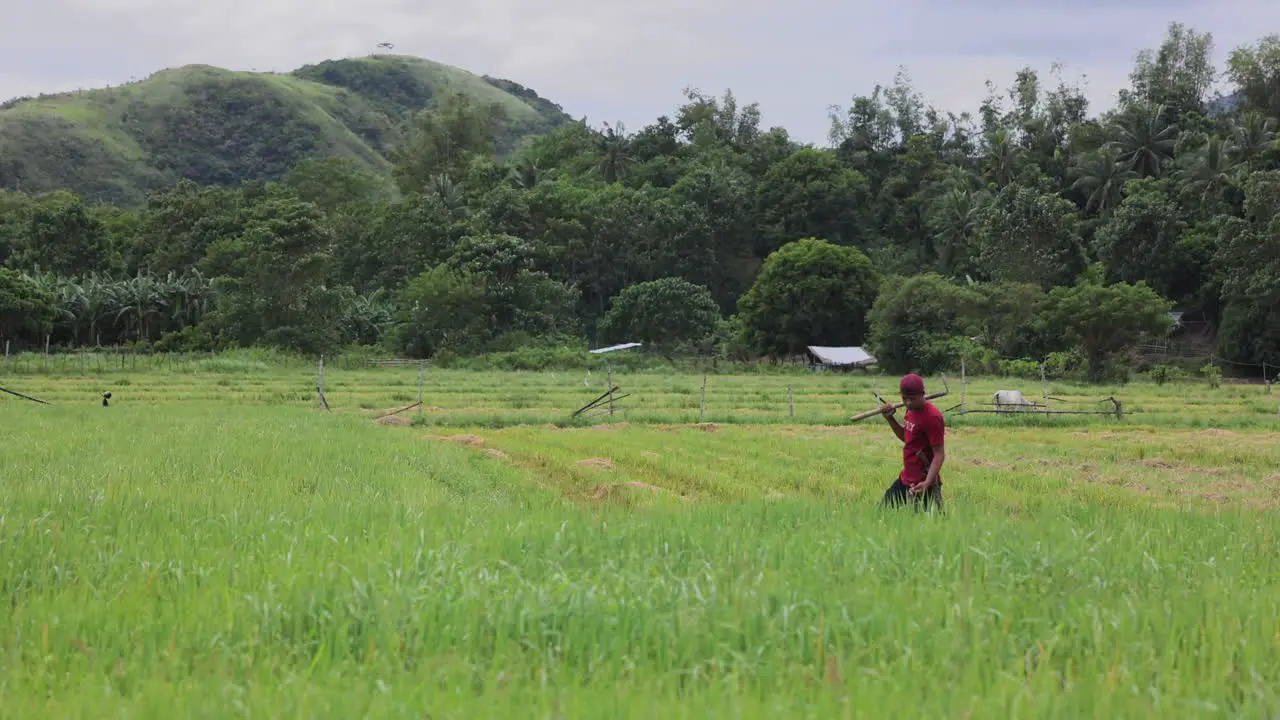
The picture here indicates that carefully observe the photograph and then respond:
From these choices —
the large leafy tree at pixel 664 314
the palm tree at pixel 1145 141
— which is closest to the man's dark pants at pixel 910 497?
the large leafy tree at pixel 664 314

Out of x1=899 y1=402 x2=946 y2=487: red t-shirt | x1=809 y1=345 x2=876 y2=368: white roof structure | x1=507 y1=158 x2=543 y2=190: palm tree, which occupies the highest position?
x1=507 y1=158 x2=543 y2=190: palm tree

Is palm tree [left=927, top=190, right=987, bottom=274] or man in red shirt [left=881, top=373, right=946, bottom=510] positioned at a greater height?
palm tree [left=927, top=190, right=987, bottom=274]

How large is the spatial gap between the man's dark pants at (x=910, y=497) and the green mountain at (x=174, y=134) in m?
131

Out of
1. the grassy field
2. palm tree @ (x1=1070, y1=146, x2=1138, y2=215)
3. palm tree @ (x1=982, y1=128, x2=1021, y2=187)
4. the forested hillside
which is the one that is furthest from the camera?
palm tree @ (x1=982, y1=128, x2=1021, y2=187)

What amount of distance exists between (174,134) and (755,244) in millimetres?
114220

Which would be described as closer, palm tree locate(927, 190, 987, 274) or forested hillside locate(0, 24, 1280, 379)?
forested hillside locate(0, 24, 1280, 379)

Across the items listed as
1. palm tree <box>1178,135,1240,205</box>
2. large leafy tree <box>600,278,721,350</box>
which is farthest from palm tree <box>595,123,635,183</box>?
palm tree <box>1178,135,1240,205</box>

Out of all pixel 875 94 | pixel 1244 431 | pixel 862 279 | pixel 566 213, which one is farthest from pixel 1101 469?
pixel 875 94

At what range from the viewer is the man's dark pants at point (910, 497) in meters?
8.73

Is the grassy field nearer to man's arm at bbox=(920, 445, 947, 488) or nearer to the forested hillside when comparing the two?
man's arm at bbox=(920, 445, 947, 488)

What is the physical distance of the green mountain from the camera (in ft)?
446

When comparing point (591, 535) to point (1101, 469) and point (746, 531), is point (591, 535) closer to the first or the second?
point (746, 531)

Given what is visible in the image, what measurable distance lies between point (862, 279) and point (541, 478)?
55.8 metres

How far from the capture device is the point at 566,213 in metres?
77.6
